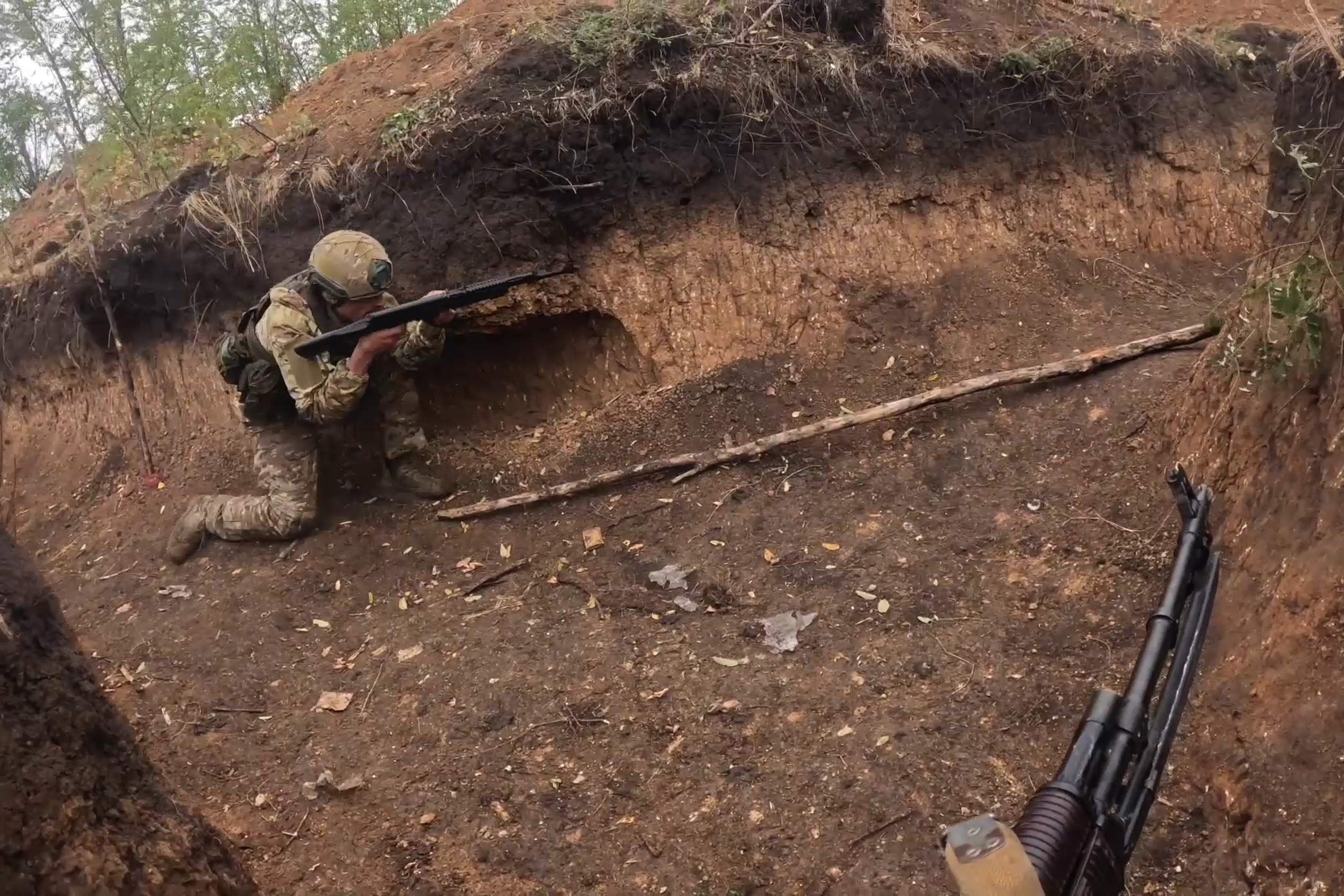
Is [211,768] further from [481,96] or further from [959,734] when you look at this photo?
[481,96]

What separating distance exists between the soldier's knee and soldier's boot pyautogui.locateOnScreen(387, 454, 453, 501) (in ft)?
1.77

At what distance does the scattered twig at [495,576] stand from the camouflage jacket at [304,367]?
4.00 feet

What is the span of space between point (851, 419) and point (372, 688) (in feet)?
9.72

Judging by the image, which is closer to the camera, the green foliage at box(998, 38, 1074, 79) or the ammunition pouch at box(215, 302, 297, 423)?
the ammunition pouch at box(215, 302, 297, 423)

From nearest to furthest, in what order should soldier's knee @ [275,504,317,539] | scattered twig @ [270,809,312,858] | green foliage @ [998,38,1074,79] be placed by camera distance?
scattered twig @ [270,809,312,858], soldier's knee @ [275,504,317,539], green foliage @ [998,38,1074,79]

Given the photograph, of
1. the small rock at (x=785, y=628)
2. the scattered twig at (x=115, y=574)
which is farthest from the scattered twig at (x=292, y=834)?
the scattered twig at (x=115, y=574)

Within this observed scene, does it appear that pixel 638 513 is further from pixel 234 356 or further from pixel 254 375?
pixel 234 356

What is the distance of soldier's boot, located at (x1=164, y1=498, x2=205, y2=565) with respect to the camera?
5.73 metres

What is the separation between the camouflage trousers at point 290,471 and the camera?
555 centimetres

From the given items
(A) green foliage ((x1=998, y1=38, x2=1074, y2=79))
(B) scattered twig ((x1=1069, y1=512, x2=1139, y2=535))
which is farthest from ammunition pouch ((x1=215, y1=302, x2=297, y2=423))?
(A) green foliage ((x1=998, y1=38, x2=1074, y2=79))

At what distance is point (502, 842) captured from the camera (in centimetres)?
343

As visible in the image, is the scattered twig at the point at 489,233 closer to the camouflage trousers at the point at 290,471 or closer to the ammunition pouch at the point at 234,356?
the camouflage trousers at the point at 290,471

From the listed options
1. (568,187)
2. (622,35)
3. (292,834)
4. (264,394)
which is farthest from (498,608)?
(622,35)

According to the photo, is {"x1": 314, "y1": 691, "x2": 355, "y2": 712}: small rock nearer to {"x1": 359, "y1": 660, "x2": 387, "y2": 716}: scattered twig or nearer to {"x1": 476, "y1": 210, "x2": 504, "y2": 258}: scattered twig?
{"x1": 359, "y1": 660, "x2": 387, "y2": 716}: scattered twig
